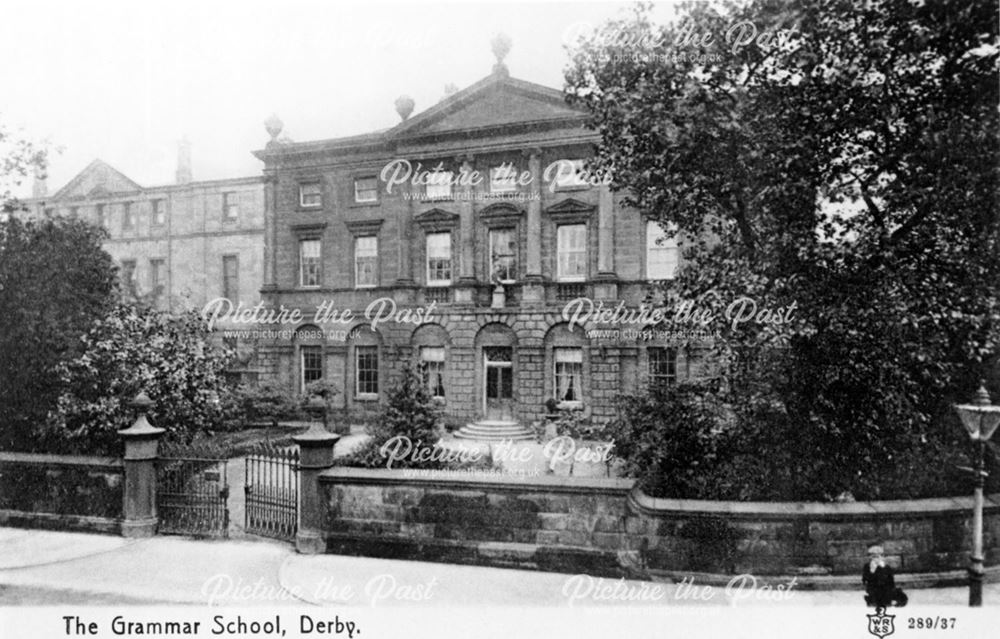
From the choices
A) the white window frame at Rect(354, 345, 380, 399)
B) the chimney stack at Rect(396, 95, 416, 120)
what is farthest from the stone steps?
the chimney stack at Rect(396, 95, 416, 120)

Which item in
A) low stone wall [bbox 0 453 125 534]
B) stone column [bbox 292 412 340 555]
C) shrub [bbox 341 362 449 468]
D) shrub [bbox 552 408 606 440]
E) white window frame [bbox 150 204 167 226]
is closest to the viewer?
stone column [bbox 292 412 340 555]

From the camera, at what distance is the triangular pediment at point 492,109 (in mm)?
21609

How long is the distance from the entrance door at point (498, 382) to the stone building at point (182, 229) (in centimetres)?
1496

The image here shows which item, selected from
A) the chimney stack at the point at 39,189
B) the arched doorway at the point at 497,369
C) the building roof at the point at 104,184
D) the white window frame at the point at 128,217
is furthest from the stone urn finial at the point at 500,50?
the chimney stack at the point at 39,189

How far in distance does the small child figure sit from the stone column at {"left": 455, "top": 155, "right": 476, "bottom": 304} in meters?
17.4

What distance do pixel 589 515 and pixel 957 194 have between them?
606 centimetres

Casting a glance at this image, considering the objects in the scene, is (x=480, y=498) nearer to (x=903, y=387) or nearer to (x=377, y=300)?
(x=903, y=387)

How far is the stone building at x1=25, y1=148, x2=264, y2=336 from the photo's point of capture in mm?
31422

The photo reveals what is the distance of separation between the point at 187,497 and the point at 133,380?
2.64m

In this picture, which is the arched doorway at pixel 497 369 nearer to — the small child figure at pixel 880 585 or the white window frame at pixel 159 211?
the small child figure at pixel 880 585

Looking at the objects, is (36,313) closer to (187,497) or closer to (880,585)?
(187,497)

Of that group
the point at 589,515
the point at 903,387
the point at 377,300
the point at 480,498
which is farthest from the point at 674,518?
the point at 377,300

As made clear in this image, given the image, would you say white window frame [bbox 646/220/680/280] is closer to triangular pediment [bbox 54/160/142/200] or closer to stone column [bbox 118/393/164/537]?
stone column [bbox 118/393/164/537]

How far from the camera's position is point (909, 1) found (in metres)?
7.02
